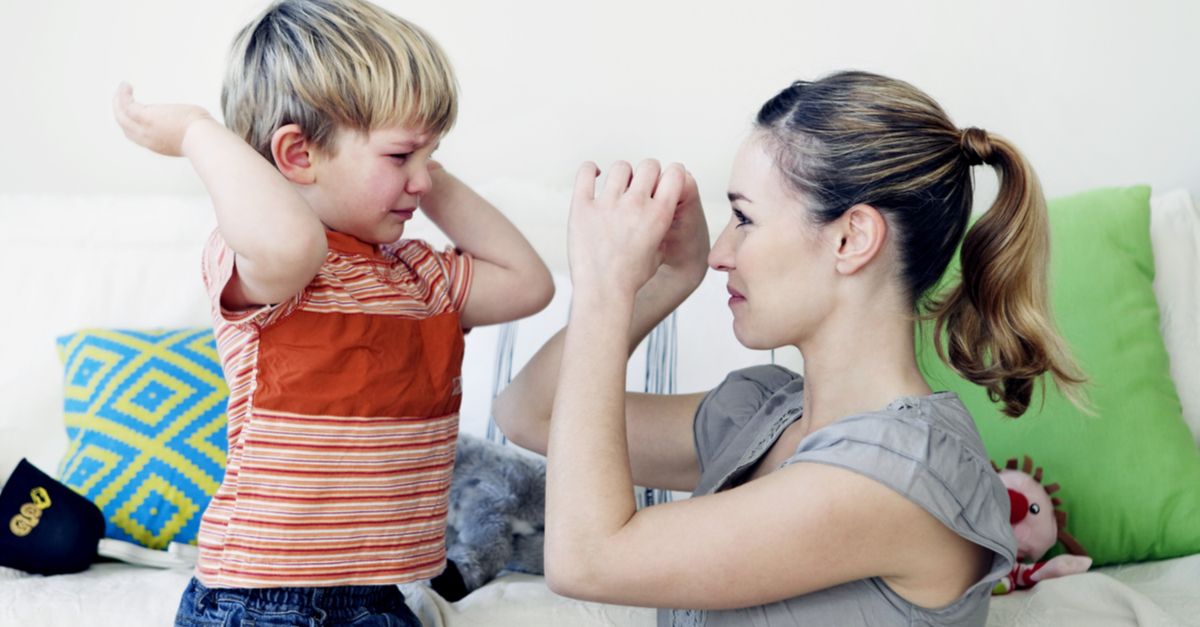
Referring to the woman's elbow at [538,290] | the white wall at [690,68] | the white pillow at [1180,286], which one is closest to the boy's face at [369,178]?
the woman's elbow at [538,290]

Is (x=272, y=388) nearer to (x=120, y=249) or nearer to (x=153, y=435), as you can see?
(x=153, y=435)

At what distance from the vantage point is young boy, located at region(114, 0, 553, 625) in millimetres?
1244

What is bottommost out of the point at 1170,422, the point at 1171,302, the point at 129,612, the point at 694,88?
the point at 129,612

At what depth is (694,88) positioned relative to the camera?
242 cm

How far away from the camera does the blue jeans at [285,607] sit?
49.3 inches

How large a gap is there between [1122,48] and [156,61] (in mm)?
2010

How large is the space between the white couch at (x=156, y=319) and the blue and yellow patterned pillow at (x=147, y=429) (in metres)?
0.10

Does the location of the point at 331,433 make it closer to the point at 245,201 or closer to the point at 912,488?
the point at 245,201

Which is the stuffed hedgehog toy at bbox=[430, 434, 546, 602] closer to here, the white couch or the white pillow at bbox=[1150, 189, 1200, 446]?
the white couch

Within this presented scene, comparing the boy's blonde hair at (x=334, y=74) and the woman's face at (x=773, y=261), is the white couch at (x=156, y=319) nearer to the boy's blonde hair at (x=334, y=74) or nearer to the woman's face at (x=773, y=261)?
the woman's face at (x=773, y=261)

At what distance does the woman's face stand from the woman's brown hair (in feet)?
0.08

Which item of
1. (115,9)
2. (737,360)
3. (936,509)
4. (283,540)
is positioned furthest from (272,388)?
(115,9)

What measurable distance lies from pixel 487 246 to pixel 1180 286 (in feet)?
4.41

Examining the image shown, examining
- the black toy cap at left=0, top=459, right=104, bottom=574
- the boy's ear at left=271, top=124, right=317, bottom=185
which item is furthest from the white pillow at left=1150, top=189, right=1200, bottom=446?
the black toy cap at left=0, top=459, right=104, bottom=574
